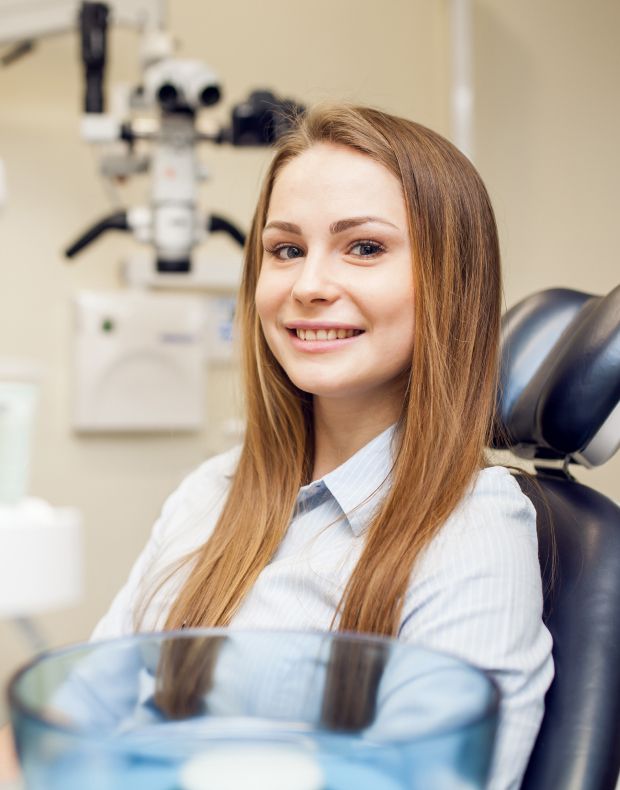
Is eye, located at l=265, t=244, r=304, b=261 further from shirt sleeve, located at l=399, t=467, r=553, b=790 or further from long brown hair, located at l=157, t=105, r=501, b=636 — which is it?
shirt sleeve, located at l=399, t=467, r=553, b=790

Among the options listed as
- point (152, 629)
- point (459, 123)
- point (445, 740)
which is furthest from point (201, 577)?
point (459, 123)

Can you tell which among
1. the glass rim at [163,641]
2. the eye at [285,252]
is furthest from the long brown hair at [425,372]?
the glass rim at [163,641]

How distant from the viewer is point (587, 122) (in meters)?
1.89

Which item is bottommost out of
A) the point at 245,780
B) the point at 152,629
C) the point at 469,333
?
the point at 152,629

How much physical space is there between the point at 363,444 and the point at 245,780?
2.84ft

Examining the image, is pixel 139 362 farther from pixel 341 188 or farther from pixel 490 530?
pixel 490 530

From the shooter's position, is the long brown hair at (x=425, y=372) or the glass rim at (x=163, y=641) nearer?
the glass rim at (x=163, y=641)

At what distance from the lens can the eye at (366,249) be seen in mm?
1020

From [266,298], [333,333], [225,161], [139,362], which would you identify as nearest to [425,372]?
[333,333]

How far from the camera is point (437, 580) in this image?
848mm

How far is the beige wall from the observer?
2061mm

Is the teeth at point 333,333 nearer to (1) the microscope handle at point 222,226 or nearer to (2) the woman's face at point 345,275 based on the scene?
(2) the woman's face at point 345,275

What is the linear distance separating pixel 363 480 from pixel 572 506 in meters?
0.22

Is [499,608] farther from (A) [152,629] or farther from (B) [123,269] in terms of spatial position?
(B) [123,269]
